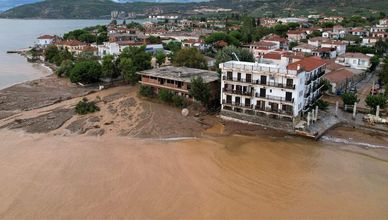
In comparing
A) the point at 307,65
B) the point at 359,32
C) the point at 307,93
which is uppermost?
the point at 359,32

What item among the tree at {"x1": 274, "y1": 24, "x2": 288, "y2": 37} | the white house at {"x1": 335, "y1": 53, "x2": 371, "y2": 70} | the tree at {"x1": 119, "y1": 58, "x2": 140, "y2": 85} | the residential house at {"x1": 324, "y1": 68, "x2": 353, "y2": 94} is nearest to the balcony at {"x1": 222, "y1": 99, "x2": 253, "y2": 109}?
the residential house at {"x1": 324, "y1": 68, "x2": 353, "y2": 94}

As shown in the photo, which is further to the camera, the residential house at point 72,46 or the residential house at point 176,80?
the residential house at point 72,46

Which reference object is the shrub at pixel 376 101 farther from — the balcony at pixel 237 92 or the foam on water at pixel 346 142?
the balcony at pixel 237 92

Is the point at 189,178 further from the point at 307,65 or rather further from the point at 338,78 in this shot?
the point at 338,78

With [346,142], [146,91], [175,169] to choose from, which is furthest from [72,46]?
[346,142]

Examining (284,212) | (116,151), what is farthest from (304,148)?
(116,151)

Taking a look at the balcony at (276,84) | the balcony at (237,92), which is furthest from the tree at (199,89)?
the balcony at (276,84)
